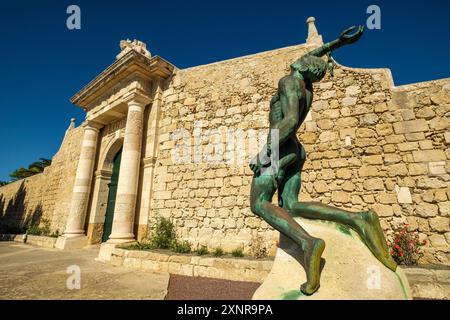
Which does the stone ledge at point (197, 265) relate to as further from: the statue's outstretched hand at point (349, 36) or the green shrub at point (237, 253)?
the statue's outstretched hand at point (349, 36)

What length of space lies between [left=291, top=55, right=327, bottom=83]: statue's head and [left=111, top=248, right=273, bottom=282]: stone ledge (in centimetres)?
328

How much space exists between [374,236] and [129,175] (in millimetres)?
6648

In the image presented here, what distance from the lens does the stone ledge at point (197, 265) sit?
4301mm

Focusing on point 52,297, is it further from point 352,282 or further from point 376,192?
point 376,192

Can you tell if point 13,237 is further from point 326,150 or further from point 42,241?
point 326,150

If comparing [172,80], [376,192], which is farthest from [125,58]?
[376,192]

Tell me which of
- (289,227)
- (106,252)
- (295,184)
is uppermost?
(295,184)

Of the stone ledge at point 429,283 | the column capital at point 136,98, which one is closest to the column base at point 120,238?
the column capital at point 136,98

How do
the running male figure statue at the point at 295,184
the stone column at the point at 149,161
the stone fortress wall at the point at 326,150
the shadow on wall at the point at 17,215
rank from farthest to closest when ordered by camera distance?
1. the shadow on wall at the point at 17,215
2. the stone column at the point at 149,161
3. the stone fortress wall at the point at 326,150
4. the running male figure statue at the point at 295,184

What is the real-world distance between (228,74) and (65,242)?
8.15 metres

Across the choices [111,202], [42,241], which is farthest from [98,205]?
[42,241]

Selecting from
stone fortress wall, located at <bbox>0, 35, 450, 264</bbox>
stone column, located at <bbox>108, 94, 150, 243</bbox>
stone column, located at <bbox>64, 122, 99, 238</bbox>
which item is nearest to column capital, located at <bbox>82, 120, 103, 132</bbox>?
stone column, located at <bbox>64, 122, 99, 238</bbox>

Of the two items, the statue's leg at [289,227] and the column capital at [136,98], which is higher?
the column capital at [136,98]

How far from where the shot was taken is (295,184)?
2473mm
